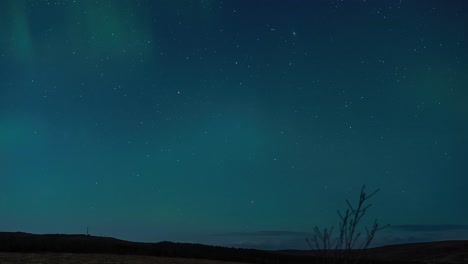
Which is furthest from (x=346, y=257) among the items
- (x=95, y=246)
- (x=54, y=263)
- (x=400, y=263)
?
(x=400, y=263)

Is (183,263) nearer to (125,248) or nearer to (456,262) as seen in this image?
(125,248)

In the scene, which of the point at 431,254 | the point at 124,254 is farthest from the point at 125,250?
the point at 431,254

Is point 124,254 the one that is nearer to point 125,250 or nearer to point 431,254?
point 125,250

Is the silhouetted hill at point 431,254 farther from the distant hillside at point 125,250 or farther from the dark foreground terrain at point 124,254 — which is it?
the distant hillside at point 125,250

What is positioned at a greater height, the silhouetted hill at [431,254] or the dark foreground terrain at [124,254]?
the dark foreground terrain at [124,254]

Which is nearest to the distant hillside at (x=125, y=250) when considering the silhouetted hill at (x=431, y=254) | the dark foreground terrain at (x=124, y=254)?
the dark foreground terrain at (x=124, y=254)

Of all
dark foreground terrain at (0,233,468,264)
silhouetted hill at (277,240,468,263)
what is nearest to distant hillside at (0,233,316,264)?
dark foreground terrain at (0,233,468,264)

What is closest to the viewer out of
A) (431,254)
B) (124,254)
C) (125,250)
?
(124,254)

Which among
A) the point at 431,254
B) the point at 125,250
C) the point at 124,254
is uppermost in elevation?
the point at 125,250

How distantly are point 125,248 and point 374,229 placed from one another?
21.0 m

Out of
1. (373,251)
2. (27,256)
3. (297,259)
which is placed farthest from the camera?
(373,251)

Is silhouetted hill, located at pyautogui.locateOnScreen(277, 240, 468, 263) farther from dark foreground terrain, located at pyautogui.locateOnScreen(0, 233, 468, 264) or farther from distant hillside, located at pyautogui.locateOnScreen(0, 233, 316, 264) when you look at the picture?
distant hillside, located at pyautogui.locateOnScreen(0, 233, 316, 264)

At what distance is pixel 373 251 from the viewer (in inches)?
1672

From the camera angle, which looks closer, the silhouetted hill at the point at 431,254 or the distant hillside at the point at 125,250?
the distant hillside at the point at 125,250
